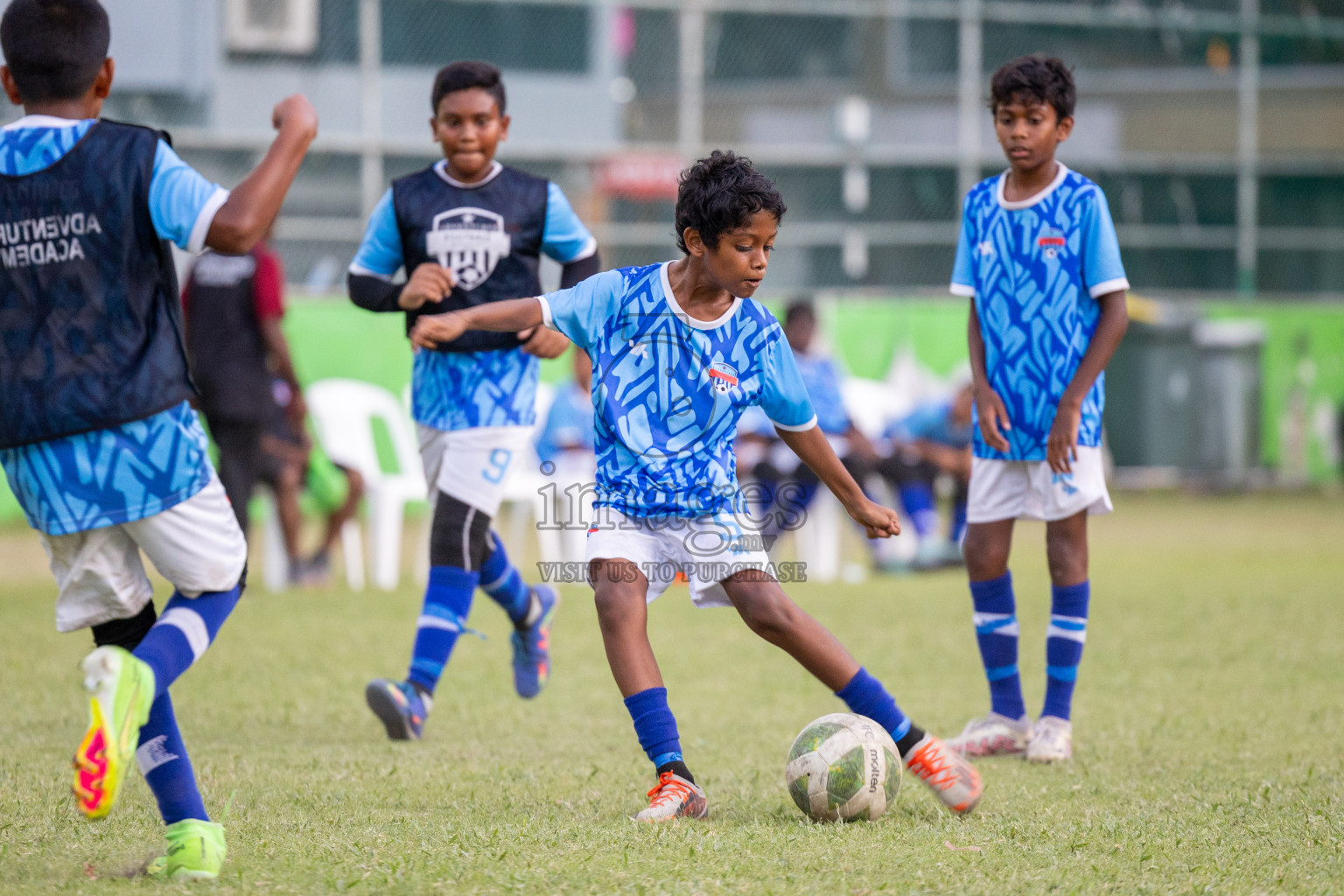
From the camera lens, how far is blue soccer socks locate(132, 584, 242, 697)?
3258 mm

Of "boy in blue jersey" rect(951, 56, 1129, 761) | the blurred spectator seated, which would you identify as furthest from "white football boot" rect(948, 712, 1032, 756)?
the blurred spectator seated

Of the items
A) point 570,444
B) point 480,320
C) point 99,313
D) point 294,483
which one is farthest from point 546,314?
point 570,444

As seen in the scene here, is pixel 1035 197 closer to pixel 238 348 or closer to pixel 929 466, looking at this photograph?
pixel 238 348

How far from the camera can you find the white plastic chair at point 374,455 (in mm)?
10695

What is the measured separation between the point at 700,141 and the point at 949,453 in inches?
292

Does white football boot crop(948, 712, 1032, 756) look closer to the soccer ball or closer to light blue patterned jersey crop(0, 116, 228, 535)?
the soccer ball

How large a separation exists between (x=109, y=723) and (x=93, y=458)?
1.93 ft

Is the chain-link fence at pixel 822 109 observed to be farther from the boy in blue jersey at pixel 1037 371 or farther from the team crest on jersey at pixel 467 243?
the boy in blue jersey at pixel 1037 371

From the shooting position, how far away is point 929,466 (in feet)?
39.7

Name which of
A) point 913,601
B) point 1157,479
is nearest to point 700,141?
point 1157,479

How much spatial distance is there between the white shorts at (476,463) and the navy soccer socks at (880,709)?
1.86 m

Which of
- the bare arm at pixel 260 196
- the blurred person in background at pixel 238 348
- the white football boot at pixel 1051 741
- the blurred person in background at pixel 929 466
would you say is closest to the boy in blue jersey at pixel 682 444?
the bare arm at pixel 260 196

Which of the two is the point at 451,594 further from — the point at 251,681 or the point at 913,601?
the point at 913,601

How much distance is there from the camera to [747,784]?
15.0ft
